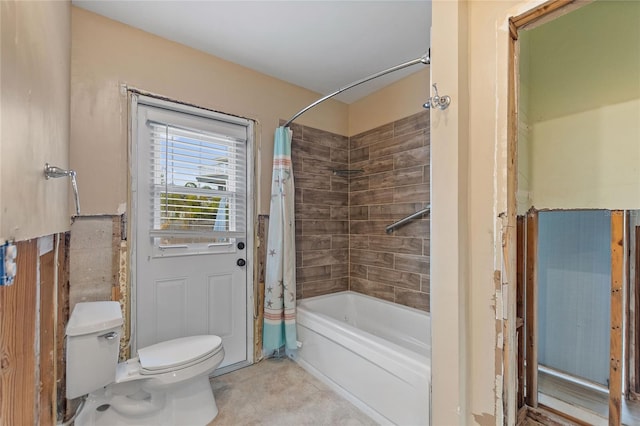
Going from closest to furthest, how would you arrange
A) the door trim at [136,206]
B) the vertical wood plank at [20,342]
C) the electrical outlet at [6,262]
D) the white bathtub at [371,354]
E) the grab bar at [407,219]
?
the electrical outlet at [6,262], the vertical wood plank at [20,342], the white bathtub at [371,354], the door trim at [136,206], the grab bar at [407,219]

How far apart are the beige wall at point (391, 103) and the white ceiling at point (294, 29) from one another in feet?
0.35

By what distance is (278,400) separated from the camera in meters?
1.96

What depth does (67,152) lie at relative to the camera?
5.39 ft

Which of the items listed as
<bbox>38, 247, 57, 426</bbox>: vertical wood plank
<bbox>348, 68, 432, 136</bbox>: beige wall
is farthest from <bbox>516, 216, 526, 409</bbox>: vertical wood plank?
<bbox>38, 247, 57, 426</bbox>: vertical wood plank

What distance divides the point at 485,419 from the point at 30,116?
188 centimetres

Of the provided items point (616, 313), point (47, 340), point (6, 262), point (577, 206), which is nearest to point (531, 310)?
point (616, 313)

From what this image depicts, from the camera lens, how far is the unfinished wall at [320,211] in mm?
2744

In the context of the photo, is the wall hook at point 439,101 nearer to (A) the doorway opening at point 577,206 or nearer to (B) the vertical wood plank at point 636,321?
(A) the doorway opening at point 577,206

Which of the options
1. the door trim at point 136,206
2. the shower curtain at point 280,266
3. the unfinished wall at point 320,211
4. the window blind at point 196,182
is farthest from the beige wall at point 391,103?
the window blind at point 196,182

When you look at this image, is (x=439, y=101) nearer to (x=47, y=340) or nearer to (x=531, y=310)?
(x=531, y=310)

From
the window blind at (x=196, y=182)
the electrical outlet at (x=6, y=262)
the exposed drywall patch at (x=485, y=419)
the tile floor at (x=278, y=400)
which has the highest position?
the window blind at (x=196, y=182)

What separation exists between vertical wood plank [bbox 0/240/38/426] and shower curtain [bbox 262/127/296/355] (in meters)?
1.50

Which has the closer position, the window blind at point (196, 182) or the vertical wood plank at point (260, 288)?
the window blind at point (196, 182)

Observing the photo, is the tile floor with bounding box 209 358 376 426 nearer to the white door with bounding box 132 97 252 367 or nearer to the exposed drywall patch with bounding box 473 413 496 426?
the white door with bounding box 132 97 252 367
